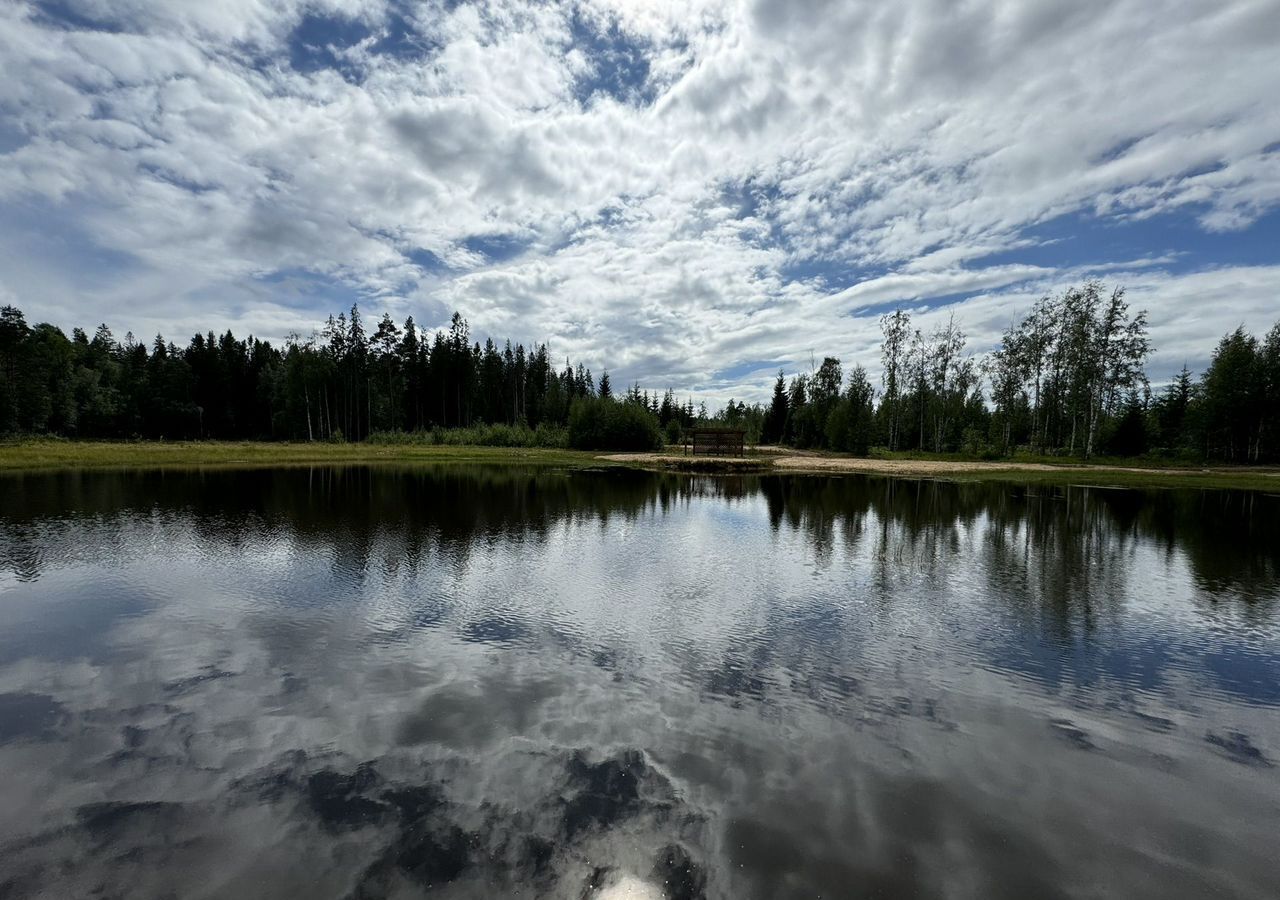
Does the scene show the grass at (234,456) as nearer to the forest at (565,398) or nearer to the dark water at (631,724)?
the forest at (565,398)

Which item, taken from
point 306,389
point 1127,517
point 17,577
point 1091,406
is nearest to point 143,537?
point 17,577

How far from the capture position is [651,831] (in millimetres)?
5152

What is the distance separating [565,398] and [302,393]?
45047 millimetres

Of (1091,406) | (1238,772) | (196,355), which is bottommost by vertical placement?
(1238,772)

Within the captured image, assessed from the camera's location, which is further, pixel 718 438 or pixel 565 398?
pixel 565 398

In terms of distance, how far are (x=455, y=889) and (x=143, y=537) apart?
63.4 feet

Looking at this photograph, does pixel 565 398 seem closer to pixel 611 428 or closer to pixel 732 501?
pixel 611 428

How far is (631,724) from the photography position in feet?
23.1

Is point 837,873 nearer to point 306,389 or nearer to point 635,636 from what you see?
point 635,636

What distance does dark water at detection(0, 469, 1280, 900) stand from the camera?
4.81m

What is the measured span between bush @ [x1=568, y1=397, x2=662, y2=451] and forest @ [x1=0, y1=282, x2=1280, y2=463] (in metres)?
0.19

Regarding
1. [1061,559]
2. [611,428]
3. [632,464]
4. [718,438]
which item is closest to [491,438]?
[611,428]

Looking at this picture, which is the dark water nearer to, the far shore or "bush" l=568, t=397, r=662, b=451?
the far shore

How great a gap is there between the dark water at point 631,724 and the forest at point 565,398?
6036 centimetres
